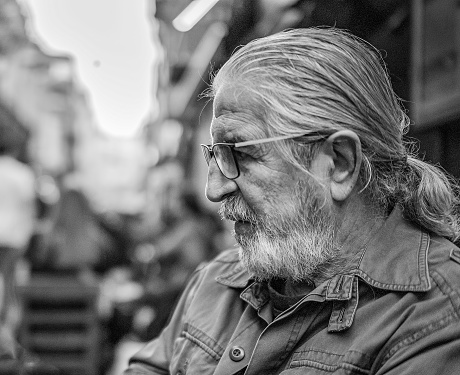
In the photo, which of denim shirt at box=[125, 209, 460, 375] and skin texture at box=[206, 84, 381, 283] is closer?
denim shirt at box=[125, 209, 460, 375]

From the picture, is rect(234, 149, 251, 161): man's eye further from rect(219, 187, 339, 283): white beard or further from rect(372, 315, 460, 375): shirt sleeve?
rect(372, 315, 460, 375): shirt sleeve

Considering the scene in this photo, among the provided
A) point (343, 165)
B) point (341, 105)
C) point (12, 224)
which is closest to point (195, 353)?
point (343, 165)

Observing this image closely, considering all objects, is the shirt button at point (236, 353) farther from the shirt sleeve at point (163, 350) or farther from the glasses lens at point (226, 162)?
the glasses lens at point (226, 162)

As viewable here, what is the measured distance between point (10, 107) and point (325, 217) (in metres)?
5.73

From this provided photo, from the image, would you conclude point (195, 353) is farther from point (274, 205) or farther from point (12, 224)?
point (12, 224)

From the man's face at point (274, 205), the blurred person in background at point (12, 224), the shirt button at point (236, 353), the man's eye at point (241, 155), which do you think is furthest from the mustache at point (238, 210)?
the blurred person in background at point (12, 224)

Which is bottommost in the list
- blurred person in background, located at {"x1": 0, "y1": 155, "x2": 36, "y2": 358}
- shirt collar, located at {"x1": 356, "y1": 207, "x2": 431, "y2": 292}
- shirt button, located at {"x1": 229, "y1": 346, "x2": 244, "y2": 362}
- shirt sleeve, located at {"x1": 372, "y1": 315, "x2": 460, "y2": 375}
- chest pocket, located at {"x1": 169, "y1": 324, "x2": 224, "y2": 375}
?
blurred person in background, located at {"x1": 0, "y1": 155, "x2": 36, "y2": 358}

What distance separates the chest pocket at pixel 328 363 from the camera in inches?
54.9

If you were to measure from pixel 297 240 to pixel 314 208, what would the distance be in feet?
0.31

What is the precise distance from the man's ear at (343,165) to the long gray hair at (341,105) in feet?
0.13

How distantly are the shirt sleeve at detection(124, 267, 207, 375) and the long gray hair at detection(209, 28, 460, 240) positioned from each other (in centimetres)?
65

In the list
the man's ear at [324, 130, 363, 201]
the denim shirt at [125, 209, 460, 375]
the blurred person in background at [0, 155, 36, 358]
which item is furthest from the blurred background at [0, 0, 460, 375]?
the denim shirt at [125, 209, 460, 375]

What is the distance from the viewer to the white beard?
162 cm

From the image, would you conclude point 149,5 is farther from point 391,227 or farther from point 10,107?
point 10,107
